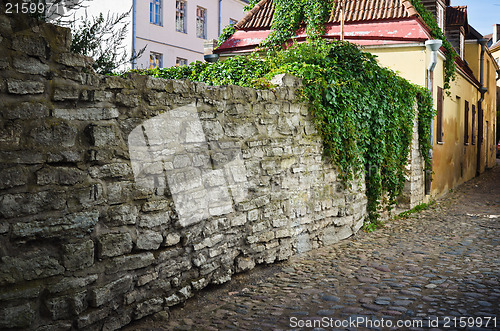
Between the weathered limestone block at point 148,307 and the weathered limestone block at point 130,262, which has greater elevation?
the weathered limestone block at point 130,262

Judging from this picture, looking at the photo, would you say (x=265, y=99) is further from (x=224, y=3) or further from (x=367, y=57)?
(x=224, y=3)

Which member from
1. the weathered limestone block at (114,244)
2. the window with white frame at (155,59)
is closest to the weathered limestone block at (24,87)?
the weathered limestone block at (114,244)

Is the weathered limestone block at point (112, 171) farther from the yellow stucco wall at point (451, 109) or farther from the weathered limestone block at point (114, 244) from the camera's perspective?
the yellow stucco wall at point (451, 109)

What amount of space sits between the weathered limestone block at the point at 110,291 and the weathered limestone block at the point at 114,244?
211 millimetres

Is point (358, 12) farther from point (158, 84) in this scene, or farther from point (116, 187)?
point (116, 187)

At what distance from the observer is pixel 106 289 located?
3.57 meters

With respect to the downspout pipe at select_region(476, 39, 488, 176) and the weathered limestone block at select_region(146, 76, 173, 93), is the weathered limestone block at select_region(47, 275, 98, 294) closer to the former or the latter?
the weathered limestone block at select_region(146, 76, 173, 93)

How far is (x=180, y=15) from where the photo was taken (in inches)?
966

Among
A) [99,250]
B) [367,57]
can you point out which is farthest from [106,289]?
A: [367,57]

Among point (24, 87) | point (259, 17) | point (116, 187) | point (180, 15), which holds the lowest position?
point (116, 187)

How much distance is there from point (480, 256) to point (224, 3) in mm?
23661

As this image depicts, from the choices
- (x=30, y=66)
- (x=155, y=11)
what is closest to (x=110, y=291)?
(x=30, y=66)

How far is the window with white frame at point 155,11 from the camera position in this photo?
22586mm

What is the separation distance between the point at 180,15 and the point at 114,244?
2253 centimetres
